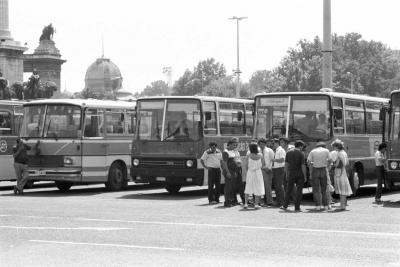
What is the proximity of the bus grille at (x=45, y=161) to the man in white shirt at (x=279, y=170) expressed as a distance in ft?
22.3

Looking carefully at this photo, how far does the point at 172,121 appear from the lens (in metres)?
24.2

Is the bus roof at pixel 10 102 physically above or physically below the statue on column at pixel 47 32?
below

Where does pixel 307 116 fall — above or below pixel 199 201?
above

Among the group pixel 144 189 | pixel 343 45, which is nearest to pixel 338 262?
pixel 144 189

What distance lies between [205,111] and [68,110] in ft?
13.0

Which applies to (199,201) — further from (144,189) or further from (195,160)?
(144,189)

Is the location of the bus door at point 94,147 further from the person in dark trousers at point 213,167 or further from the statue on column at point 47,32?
the statue on column at point 47,32

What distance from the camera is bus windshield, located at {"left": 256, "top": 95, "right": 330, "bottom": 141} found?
73.7 ft

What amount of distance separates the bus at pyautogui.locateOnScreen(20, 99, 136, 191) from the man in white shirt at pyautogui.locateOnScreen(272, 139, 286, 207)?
642cm

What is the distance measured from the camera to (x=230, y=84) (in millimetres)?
142000

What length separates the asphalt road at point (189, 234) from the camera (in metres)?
11.9

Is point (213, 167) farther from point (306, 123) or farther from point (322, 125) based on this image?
point (322, 125)

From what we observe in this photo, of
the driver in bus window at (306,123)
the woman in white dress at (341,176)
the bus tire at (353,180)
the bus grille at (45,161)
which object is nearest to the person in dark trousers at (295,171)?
the woman in white dress at (341,176)

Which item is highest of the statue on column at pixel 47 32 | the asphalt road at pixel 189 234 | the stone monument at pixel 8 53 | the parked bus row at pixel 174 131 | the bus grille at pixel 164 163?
the statue on column at pixel 47 32
